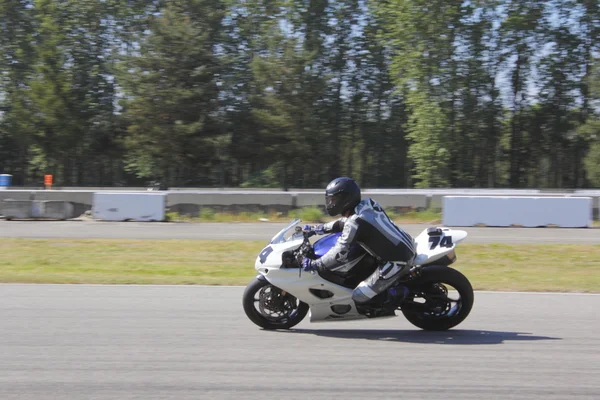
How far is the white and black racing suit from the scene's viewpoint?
A: 7.18 metres

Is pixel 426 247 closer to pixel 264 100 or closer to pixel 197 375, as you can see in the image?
pixel 197 375

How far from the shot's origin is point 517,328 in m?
7.70

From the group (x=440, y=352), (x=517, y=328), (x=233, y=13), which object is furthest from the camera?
(x=233, y=13)

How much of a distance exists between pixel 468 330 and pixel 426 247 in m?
0.96

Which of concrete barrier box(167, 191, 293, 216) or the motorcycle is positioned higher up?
concrete barrier box(167, 191, 293, 216)

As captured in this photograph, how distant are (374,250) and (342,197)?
599mm

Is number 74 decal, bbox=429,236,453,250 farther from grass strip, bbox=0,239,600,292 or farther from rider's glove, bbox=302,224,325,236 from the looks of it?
grass strip, bbox=0,239,600,292

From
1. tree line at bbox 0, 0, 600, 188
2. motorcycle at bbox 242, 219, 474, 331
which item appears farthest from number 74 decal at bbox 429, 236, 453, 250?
tree line at bbox 0, 0, 600, 188

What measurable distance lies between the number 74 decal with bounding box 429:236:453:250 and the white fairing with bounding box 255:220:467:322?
0.05 ft

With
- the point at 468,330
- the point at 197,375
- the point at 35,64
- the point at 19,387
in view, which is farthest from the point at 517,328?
the point at 35,64

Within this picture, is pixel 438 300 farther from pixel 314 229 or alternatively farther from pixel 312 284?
pixel 314 229

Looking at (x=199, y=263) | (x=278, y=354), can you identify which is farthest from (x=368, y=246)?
(x=199, y=263)

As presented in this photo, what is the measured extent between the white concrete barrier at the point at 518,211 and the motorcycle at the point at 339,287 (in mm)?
13670

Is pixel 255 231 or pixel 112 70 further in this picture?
pixel 112 70
